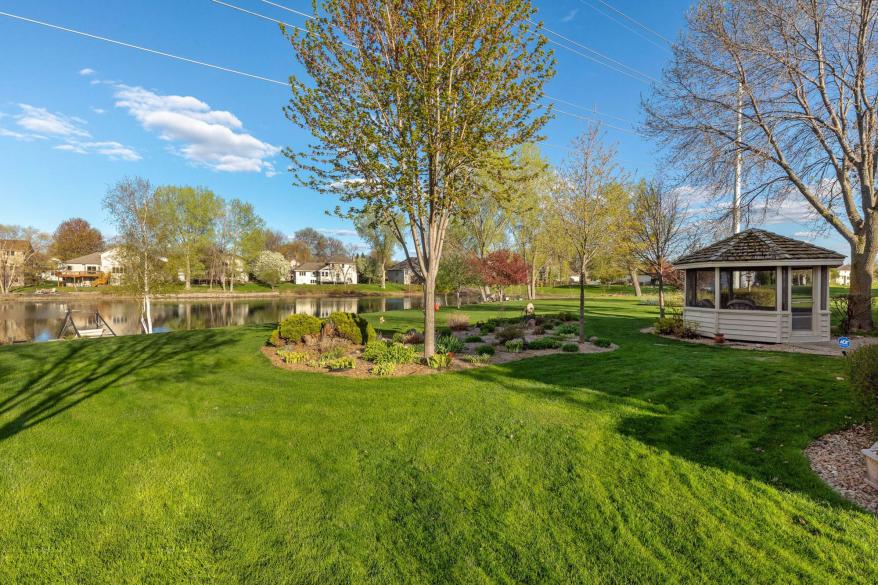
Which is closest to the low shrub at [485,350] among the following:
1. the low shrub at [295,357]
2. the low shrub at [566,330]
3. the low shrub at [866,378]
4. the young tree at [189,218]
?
the low shrub at [566,330]

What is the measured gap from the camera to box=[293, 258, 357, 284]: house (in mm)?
81438

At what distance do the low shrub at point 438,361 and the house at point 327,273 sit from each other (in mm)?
74994

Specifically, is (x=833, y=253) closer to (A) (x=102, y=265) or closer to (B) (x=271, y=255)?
(B) (x=271, y=255)

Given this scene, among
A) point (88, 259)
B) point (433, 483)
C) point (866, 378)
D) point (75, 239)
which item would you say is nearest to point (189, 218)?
point (88, 259)

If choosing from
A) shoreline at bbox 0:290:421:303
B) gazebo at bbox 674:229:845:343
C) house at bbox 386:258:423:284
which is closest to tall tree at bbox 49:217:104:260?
shoreline at bbox 0:290:421:303

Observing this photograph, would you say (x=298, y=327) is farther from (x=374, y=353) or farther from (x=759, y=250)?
(x=759, y=250)

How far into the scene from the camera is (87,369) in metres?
8.33

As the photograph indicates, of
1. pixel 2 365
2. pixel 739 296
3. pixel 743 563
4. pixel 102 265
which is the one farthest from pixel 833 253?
pixel 102 265

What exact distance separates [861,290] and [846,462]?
12288 millimetres

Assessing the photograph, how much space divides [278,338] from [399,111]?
6.98m

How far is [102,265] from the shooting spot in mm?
65312

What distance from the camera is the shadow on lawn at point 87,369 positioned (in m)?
6.05

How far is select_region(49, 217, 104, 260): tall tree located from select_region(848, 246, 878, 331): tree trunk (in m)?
97.0

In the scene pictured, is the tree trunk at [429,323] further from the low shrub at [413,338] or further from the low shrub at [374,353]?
the low shrub at [413,338]
